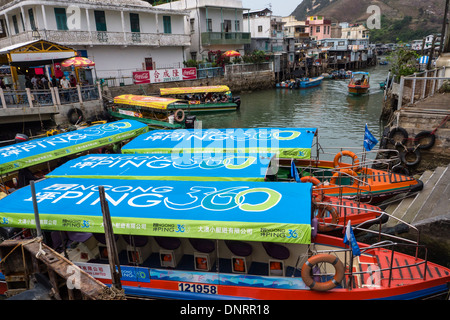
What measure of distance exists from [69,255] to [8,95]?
15.1m

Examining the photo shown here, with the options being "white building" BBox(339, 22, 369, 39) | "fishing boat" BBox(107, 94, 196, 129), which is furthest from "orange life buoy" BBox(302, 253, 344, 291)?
"white building" BBox(339, 22, 369, 39)

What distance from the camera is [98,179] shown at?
874cm

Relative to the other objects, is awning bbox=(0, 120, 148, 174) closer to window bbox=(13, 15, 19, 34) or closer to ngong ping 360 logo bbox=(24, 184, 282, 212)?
ngong ping 360 logo bbox=(24, 184, 282, 212)

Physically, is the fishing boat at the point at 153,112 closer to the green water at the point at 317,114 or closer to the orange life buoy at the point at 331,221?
the green water at the point at 317,114

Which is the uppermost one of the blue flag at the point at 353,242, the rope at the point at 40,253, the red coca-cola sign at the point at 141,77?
the red coca-cola sign at the point at 141,77

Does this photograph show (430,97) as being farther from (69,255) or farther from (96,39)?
(96,39)

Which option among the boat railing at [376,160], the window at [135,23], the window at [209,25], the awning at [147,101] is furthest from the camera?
the window at [209,25]

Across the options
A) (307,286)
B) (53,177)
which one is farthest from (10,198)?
(307,286)

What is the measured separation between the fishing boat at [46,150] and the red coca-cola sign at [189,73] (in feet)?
69.0

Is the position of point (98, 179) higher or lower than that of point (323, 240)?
higher

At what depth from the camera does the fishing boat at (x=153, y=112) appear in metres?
21.0

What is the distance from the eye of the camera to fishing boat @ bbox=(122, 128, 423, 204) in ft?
34.9

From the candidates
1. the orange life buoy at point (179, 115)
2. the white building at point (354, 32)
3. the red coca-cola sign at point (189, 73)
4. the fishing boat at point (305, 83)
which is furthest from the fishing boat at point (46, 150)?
the white building at point (354, 32)

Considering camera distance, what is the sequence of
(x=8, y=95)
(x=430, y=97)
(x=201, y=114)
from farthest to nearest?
→ (x=201, y=114) → (x=8, y=95) → (x=430, y=97)
